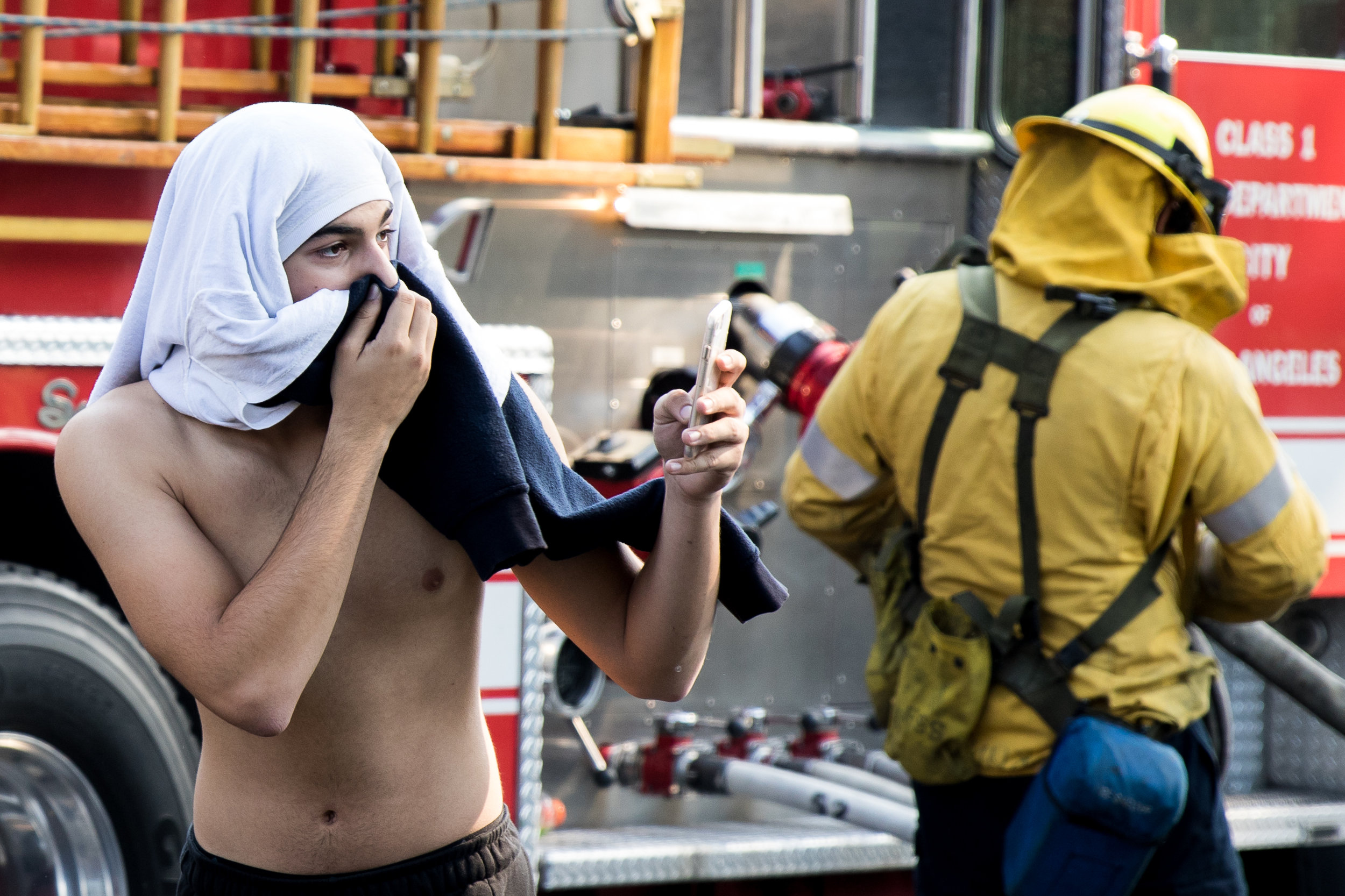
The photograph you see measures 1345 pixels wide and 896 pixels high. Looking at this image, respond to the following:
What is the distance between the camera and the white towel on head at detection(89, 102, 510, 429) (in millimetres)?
1542

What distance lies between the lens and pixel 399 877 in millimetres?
1674

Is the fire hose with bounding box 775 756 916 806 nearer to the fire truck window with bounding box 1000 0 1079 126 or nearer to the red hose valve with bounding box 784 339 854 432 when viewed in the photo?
the red hose valve with bounding box 784 339 854 432

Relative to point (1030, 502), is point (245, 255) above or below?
above

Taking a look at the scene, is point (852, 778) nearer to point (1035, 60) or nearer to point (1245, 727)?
point (1245, 727)

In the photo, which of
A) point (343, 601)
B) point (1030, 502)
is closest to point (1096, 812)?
point (1030, 502)

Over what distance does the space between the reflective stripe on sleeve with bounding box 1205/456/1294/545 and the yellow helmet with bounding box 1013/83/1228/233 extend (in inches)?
19.0

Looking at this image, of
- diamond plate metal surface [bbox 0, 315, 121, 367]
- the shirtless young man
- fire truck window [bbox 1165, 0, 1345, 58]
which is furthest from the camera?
fire truck window [bbox 1165, 0, 1345, 58]

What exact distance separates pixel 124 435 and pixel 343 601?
280mm

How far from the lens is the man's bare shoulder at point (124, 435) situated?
1.57 meters

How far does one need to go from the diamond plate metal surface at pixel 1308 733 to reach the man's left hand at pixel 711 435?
336 centimetres

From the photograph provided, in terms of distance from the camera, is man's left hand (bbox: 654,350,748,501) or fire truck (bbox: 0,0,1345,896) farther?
fire truck (bbox: 0,0,1345,896)

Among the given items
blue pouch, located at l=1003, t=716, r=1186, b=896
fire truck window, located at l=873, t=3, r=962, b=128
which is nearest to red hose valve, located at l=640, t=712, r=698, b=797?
blue pouch, located at l=1003, t=716, r=1186, b=896

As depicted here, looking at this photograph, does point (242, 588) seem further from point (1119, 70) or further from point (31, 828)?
point (1119, 70)

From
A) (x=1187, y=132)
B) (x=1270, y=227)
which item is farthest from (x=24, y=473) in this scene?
(x=1270, y=227)
